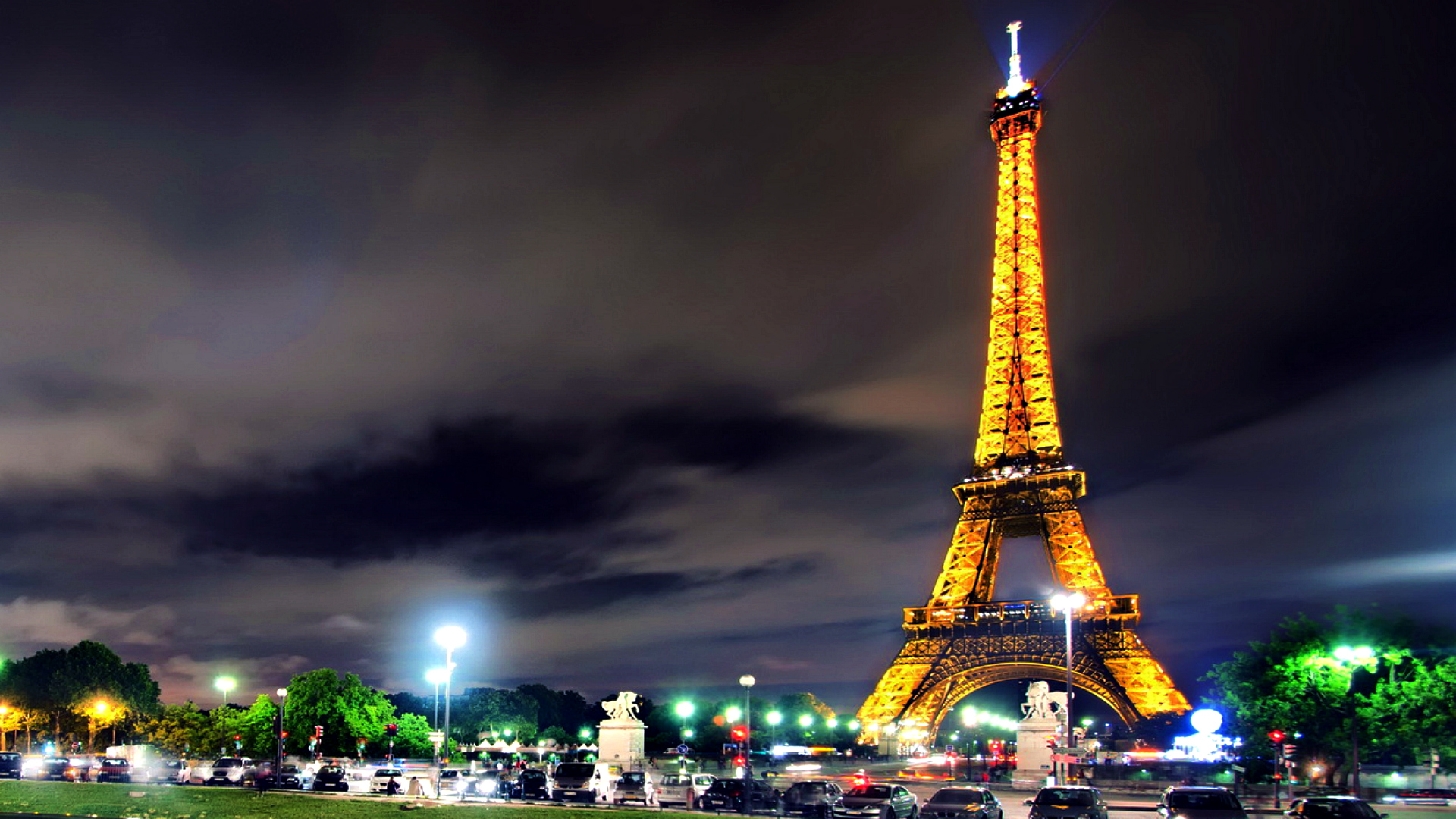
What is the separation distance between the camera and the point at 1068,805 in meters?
29.2

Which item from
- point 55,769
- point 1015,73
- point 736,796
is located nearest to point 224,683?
point 55,769

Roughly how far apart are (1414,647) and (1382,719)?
466cm

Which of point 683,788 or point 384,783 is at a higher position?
point 683,788

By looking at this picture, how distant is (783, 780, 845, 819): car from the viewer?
36.6m

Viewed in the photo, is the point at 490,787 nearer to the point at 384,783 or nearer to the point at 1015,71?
the point at 384,783

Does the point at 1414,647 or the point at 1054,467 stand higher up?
the point at 1054,467

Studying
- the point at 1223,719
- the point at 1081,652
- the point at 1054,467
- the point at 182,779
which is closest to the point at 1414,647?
the point at 1223,719

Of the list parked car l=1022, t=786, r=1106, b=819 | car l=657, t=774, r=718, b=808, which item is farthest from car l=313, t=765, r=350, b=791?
parked car l=1022, t=786, r=1106, b=819

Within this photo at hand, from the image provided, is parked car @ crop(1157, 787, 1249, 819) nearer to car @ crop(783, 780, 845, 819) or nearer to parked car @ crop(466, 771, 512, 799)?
car @ crop(783, 780, 845, 819)

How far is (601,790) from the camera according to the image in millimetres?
43375

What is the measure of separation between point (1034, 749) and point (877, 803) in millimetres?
30398

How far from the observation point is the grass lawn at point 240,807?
3347 cm

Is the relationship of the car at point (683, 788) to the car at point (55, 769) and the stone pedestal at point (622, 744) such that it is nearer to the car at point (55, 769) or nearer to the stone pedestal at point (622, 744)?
the stone pedestal at point (622, 744)

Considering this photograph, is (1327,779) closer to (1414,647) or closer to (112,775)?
(1414,647)
